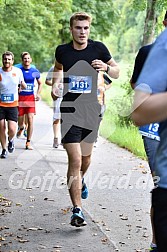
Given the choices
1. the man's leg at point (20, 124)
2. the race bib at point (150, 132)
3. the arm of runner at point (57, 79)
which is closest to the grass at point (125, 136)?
the man's leg at point (20, 124)

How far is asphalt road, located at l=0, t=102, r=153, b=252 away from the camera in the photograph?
5.86 meters

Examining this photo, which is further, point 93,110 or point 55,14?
point 55,14

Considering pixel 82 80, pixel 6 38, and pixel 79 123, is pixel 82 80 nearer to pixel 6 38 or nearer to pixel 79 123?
pixel 79 123

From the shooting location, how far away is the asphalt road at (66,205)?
5.86 meters

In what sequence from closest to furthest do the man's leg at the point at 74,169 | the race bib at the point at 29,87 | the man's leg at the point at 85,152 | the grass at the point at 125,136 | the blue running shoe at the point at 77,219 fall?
1. the blue running shoe at the point at 77,219
2. the man's leg at the point at 74,169
3. the man's leg at the point at 85,152
4. the grass at the point at 125,136
5. the race bib at the point at 29,87

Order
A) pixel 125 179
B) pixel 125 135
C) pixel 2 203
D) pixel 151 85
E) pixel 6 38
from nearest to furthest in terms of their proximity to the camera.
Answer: pixel 151 85 < pixel 2 203 < pixel 125 179 < pixel 125 135 < pixel 6 38

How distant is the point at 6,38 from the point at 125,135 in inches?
656

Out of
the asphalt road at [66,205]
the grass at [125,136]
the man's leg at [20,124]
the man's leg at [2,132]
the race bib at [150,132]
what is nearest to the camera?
the race bib at [150,132]

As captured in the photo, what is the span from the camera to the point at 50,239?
234 inches

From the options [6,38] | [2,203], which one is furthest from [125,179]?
[6,38]

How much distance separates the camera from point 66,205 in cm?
745

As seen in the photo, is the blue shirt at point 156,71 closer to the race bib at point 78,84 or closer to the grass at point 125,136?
the race bib at point 78,84

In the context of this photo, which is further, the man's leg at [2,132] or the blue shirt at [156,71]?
the man's leg at [2,132]

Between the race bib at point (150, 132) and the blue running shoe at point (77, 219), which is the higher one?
the race bib at point (150, 132)
